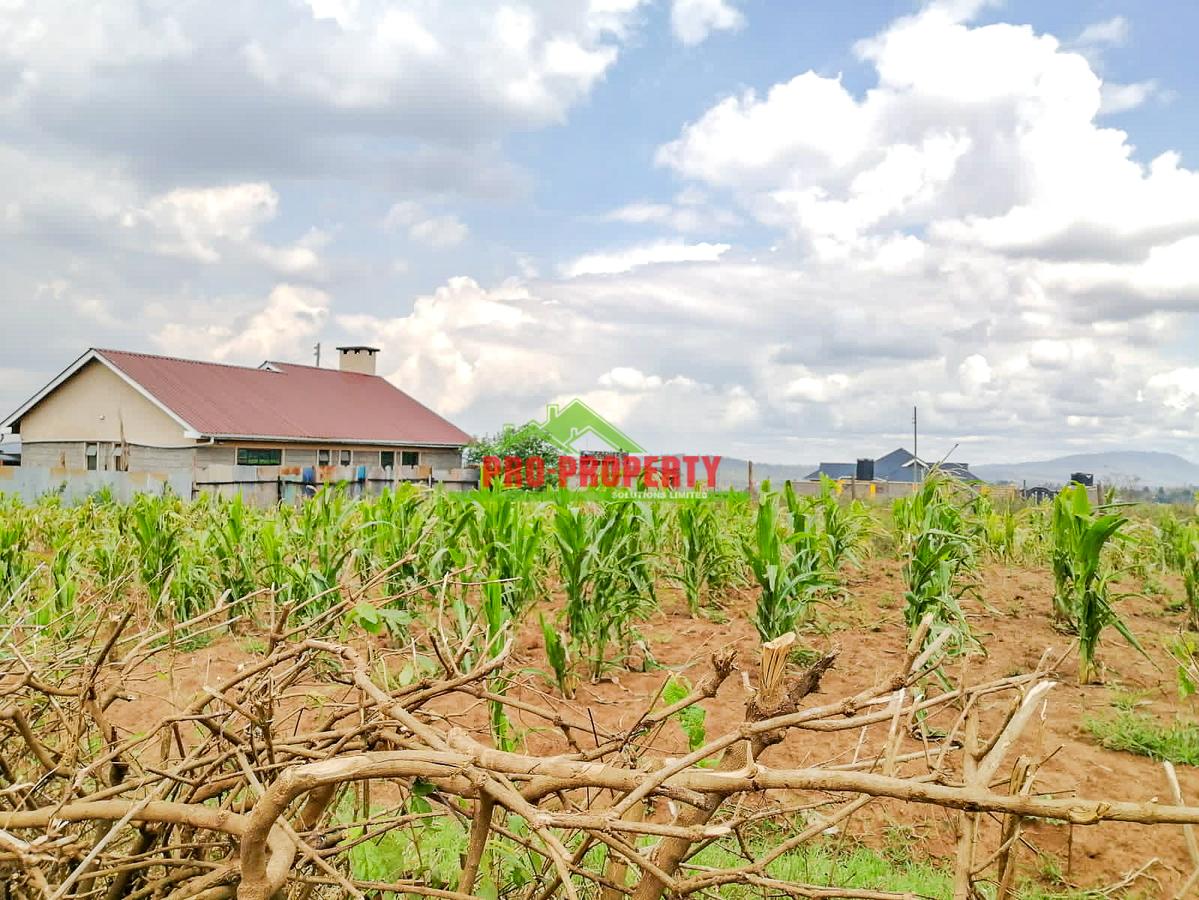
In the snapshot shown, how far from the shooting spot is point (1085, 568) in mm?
5301

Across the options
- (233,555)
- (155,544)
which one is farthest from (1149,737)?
(155,544)

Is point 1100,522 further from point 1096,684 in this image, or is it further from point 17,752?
point 17,752

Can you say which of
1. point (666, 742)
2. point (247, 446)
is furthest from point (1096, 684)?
point (247, 446)

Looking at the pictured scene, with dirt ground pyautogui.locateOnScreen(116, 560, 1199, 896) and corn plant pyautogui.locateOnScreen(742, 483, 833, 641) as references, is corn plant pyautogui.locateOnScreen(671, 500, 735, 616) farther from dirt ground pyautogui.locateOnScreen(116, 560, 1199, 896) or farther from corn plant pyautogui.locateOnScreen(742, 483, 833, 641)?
corn plant pyautogui.locateOnScreen(742, 483, 833, 641)

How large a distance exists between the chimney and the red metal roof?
0.79m

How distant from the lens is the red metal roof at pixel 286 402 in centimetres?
2270

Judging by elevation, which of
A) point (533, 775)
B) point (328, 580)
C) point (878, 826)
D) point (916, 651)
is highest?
point (916, 651)

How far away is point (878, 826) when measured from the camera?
3627 millimetres

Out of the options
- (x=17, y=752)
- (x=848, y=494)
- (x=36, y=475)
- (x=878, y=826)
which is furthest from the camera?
(x=848, y=494)

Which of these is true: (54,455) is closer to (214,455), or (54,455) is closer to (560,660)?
(214,455)

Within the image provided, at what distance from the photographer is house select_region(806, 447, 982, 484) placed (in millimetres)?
6250

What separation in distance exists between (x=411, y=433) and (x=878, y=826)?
25386 mm

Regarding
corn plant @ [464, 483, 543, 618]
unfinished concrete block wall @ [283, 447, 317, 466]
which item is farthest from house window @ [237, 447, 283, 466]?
corn plant @ [464, 483, 543, 618]

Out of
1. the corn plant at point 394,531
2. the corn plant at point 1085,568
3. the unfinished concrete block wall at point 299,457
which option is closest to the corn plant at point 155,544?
the corn plant at point 394,531
